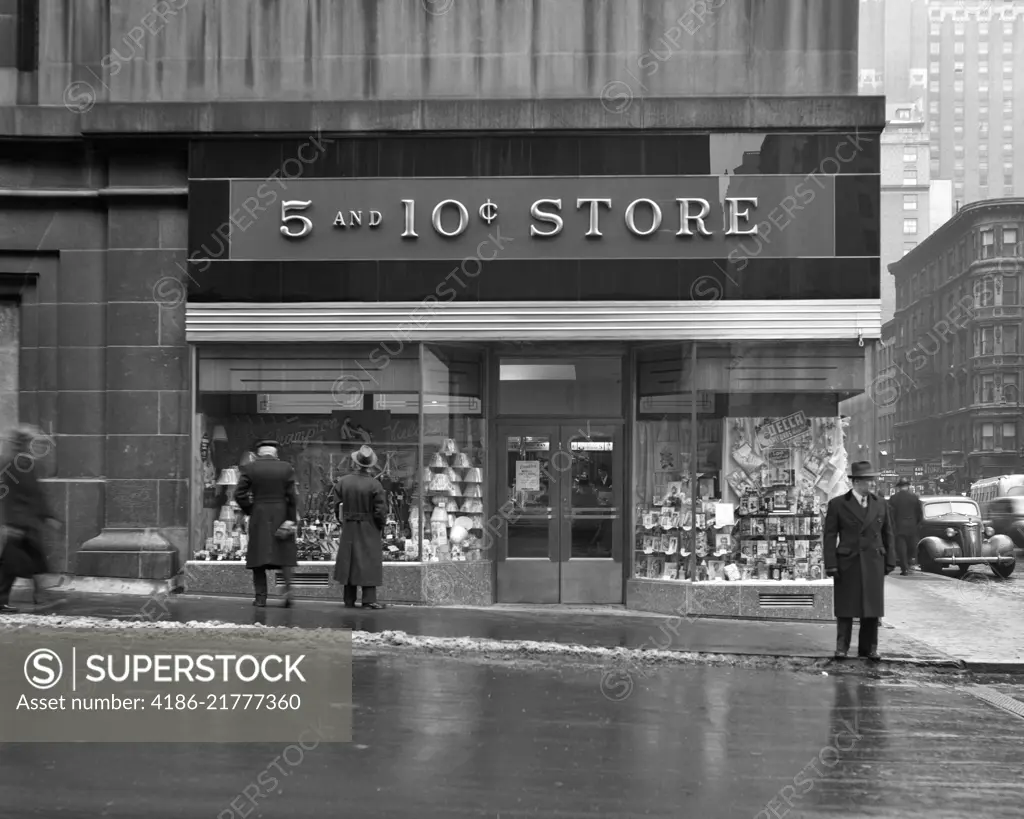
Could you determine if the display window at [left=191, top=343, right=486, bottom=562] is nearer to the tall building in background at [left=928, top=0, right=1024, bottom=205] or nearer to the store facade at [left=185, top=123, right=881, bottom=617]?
the store facade at [left=185, top=123, right=881, bottom=617]

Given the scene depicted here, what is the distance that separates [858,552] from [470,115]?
22.2 ft

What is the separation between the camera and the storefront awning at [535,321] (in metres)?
13.3

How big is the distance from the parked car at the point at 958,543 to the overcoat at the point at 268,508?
1503 cm

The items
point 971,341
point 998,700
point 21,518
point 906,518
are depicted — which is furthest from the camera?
point 971,341

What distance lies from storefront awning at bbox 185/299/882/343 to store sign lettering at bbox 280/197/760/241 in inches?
33.9

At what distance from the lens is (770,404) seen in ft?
45.2

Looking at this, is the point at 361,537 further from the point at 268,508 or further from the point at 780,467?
the point at 780,467

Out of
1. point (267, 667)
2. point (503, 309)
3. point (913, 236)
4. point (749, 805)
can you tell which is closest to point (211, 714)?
point (267, 667)

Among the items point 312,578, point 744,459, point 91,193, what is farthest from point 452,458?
point 91,193

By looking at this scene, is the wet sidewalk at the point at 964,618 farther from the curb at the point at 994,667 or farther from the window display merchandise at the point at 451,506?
the window display merchandise at the point at 451,506

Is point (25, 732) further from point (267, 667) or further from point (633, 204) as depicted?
point (633, 204)

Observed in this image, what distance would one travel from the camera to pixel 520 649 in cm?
1077

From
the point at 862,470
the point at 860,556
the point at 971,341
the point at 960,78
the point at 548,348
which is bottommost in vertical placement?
the point at 860,556

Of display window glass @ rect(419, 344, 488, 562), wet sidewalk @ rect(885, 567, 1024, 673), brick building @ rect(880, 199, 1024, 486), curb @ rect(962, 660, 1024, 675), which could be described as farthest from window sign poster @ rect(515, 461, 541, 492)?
brick building @ rect(880, 199, 1024, 486)
